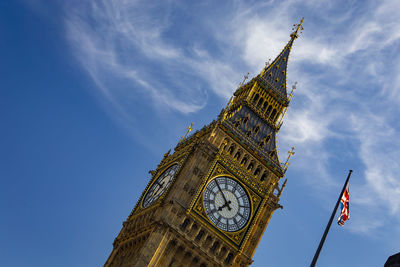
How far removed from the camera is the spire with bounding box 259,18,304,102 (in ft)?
286

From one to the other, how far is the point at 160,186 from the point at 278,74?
29.2 meters

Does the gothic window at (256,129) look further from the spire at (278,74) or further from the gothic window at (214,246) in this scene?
the gothic window at (214,246)

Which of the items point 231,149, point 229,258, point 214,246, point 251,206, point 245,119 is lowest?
point 229,258

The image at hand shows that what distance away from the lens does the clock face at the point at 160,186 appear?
236ft

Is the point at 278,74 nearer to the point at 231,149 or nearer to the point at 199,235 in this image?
the point at 231,149

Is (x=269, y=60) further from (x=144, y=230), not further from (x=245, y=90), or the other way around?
(x=144, y=230)

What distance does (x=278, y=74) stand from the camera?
90.0 m

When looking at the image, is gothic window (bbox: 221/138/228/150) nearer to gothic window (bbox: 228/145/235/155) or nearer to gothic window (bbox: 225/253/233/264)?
gothic window (bbox: 228/145/235/155)

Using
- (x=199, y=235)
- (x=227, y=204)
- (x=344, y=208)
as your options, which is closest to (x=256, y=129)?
(x=227, y=204)

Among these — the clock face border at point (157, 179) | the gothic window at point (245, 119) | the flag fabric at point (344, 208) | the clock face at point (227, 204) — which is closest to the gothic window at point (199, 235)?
the clock face at point (227, 204)

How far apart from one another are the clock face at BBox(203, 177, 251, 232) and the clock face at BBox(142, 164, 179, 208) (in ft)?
18.5

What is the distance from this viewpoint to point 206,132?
74.9 m

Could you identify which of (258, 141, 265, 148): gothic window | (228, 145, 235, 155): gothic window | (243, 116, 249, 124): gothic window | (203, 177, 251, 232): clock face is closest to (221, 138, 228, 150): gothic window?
(228, 145, 235, 155): gothic window

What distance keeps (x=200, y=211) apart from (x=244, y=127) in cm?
1634
